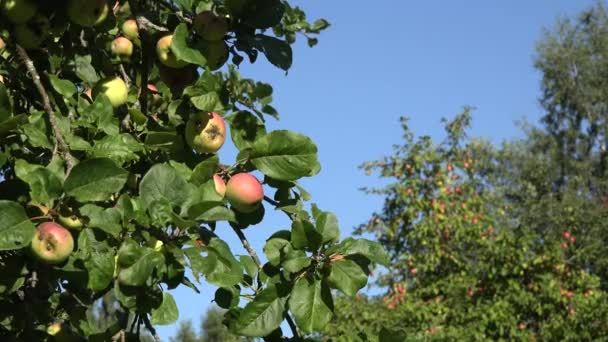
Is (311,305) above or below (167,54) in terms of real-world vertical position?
below

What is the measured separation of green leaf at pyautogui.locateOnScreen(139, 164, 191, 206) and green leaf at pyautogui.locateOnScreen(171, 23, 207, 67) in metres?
0.24

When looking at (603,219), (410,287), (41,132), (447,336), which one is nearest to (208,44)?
(41,132)

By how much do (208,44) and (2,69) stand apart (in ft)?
1.33

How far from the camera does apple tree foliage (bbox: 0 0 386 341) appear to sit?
1462mm

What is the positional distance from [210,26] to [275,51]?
146mm

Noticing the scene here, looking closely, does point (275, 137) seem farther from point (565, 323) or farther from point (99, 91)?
point (565, 323)

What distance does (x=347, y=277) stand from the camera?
1552 millimetres

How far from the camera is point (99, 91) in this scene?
6.04ft

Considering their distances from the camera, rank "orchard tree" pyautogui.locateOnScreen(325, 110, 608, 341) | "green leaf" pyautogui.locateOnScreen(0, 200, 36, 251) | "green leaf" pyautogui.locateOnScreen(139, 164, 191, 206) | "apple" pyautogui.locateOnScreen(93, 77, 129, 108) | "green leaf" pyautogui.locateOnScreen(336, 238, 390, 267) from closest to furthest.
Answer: "green leaf" pyautogui.locateOnScreen(0, 200, 36, 251) < "green leaf" pyautogui.locateOnScreen(139, 164, 191, 206) < "green leaf" pyautogui.locateOnScreen(336, 238, 390, 267) < "apple" pyautogui.locateOnScreen(93, 77, 129, 108) < "orchard tree" pyautogui.locateOnScreen(325, 110, 608, 341)

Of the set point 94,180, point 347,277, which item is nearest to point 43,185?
point 94,180

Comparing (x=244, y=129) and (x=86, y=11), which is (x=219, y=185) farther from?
(x=86, y=11)

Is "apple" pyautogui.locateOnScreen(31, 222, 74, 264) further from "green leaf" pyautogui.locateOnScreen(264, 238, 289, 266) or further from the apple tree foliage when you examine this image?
"green leaf" pyautogui.locateOnScreen(264, 238, 289, 266)

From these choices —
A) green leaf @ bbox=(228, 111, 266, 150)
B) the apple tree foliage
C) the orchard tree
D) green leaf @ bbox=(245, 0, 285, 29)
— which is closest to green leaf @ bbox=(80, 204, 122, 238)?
the apple tree foliage

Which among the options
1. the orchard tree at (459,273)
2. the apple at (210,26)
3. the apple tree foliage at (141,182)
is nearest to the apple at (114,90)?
the apple tree foliage at (141,182)
